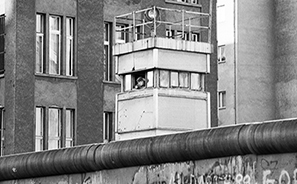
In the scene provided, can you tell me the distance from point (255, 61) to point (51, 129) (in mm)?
29637

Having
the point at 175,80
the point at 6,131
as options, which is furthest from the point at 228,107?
the point at 175,80

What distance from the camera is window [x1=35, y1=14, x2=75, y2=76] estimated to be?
44.2 metres

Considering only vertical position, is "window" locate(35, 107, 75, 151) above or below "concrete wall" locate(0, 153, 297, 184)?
above

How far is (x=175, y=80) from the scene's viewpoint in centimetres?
3225

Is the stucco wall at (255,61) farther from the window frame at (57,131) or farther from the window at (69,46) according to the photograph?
the window frame at (57,131)

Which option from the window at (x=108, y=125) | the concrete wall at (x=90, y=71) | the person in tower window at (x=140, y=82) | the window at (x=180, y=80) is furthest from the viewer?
the window at (x=108, y=125)

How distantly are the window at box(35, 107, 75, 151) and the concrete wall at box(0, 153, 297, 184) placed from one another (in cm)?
2306

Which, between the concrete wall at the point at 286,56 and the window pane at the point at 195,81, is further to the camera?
the concrete wall at the point at 286,56

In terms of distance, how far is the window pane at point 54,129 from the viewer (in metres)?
44.2

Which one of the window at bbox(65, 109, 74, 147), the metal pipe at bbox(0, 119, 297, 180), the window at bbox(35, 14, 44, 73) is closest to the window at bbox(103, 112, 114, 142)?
the window at bbox(65, 109, 74, 147)

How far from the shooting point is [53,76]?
4462 centimetres

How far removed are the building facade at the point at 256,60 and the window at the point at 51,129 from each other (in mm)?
27118

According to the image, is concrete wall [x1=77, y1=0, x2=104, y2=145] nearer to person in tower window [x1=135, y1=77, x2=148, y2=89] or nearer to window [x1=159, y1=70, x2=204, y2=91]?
person in tower window [x1=135, y1=77, x2=148, y2=89]

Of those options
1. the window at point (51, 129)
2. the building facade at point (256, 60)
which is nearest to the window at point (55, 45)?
the window at point (51, 129)
